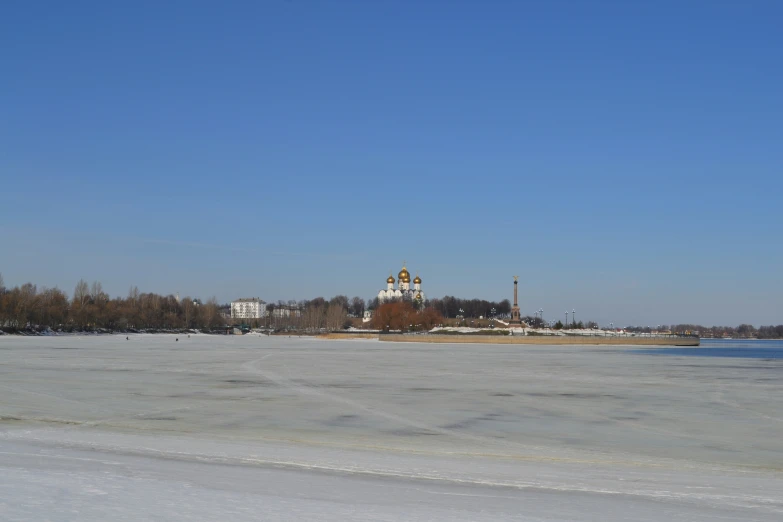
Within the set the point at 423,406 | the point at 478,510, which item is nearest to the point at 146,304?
the point at 423,406

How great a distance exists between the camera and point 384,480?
27.1ft

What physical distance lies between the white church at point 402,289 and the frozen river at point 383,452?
141m

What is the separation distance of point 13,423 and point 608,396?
41.6ft

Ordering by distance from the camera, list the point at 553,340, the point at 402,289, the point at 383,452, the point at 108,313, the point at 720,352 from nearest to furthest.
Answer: the point at 383,452, the point at 720,352, the point at 553,340, the point at 108,313, the point at 402,289

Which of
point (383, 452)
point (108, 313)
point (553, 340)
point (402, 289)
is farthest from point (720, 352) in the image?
point (402, 289)

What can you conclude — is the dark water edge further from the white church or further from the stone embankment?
the white church

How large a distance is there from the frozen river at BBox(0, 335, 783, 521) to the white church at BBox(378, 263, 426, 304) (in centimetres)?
14125

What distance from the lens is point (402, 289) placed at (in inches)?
6481

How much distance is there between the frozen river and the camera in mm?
7023

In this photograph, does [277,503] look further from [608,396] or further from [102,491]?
[608,396]

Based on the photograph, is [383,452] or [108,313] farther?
[108,313]

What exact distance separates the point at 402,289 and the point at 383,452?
15459 centimetres

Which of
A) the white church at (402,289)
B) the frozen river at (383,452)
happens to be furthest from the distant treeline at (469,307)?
the frozen river at (383,452)

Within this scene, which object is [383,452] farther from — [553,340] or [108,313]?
[108,313]
